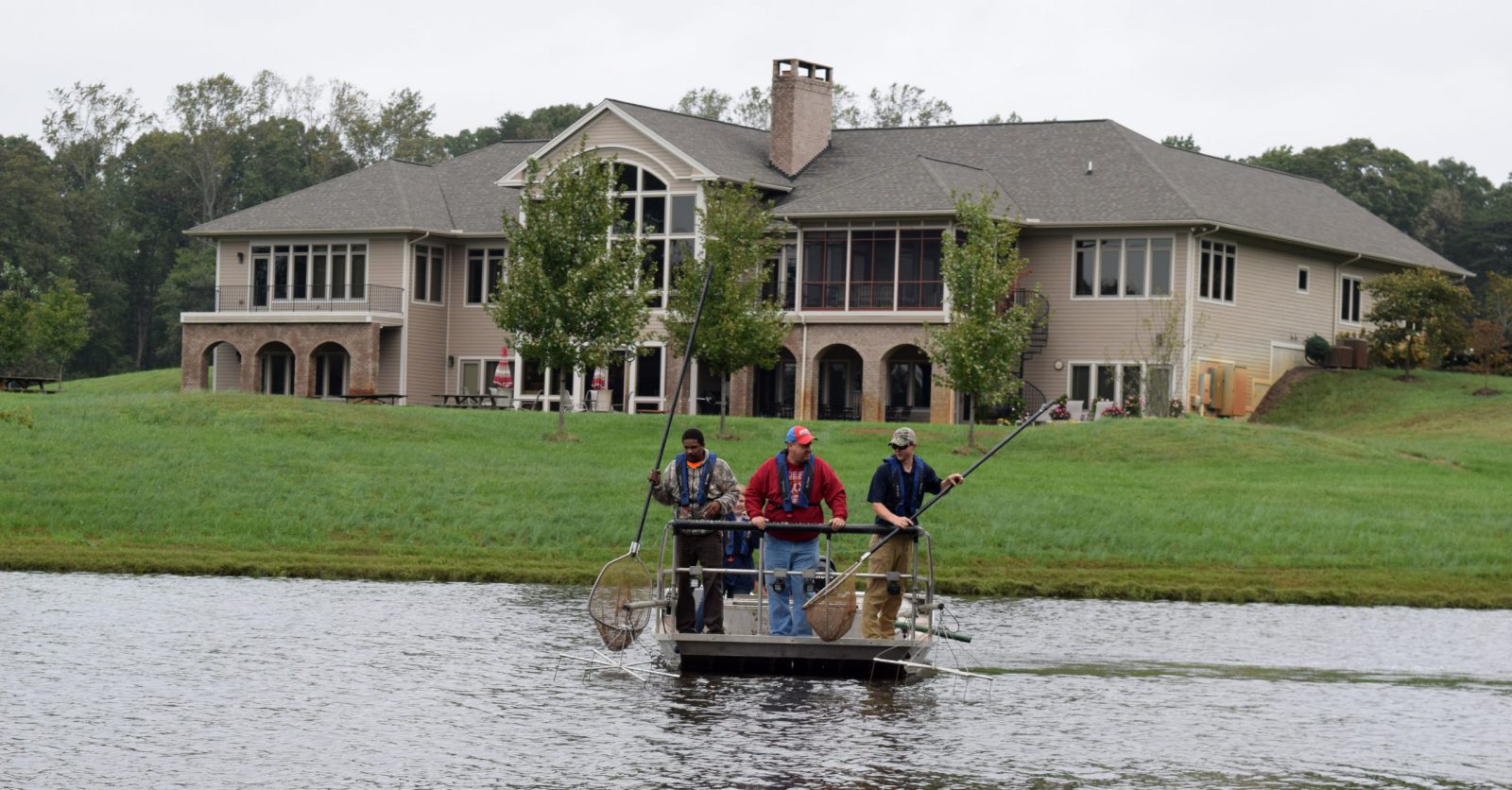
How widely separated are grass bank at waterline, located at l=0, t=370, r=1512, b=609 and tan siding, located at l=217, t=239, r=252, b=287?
18.0 meters

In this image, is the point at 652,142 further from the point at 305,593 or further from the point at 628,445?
the point at 305,593

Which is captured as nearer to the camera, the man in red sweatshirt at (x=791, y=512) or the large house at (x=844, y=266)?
the man in red sweatshirt at (x=791, y=512)

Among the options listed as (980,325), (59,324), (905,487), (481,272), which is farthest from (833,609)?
(59,324)

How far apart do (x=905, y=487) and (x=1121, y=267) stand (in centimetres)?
3870

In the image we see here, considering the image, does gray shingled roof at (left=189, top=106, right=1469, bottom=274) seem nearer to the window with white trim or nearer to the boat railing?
the window with white trim

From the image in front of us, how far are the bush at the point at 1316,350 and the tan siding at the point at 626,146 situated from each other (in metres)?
19.0

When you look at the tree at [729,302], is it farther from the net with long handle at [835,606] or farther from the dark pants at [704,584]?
the net with long handle at [835,606]

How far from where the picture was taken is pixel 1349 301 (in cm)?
6462

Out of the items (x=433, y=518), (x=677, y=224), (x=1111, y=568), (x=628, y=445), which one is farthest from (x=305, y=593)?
(x=677, y=224)

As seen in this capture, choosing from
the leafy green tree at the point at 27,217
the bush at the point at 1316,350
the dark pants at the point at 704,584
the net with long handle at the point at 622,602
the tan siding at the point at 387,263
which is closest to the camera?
the net with long handle at the point at 622,602

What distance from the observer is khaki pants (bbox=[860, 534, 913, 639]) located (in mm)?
18844

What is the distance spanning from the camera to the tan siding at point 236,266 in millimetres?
64562

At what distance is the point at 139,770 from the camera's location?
1391cm

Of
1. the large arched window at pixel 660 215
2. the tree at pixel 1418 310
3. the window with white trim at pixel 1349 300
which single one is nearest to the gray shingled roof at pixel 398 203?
the large arched window at pixel 660 215
